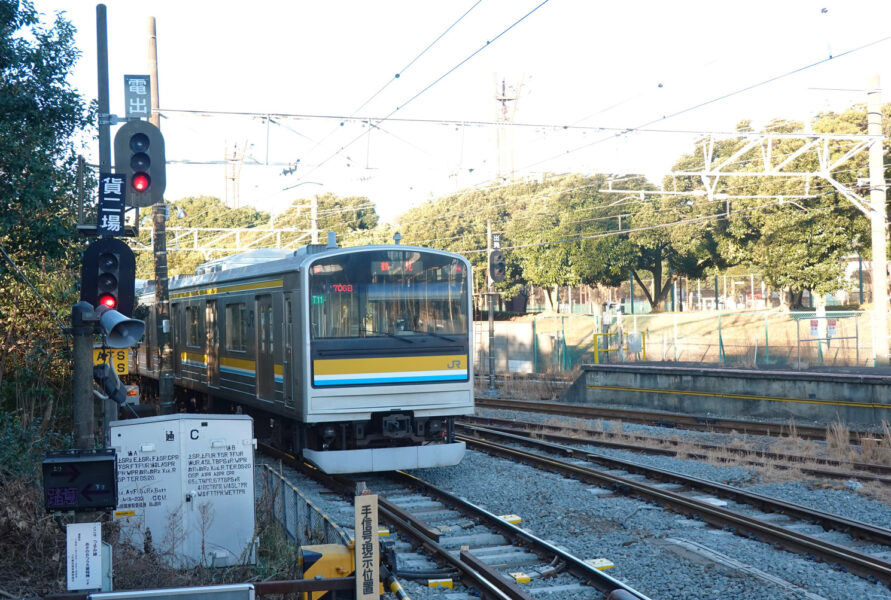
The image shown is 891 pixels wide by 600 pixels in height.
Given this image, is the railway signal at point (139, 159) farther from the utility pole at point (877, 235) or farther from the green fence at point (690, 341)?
the utility pole at point (877, 235)

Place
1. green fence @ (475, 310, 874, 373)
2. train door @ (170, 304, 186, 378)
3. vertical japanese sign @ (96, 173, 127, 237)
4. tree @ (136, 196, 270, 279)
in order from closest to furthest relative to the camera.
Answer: vertical japanese sign @ (96, 173, 127, 237) < train door @ (170, 304, 186, 378) < green fence @ (475, 310, 874, 373) < tree @ (136, 196, 270, 279)

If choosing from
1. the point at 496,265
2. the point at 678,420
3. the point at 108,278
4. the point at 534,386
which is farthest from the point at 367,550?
the point at 496,265

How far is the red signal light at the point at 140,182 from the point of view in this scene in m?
9.67

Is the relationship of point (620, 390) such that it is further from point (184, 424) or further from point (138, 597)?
point (138, 597)

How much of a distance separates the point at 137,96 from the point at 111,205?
761cm

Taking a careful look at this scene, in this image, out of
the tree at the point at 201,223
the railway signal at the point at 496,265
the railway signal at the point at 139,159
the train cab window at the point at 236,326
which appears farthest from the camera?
the tree at the point at 201,223

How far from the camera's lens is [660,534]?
29.0 ft

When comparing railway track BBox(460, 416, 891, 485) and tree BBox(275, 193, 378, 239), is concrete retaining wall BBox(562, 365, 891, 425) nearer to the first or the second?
railway track BBox(460, 416, 891, 485)

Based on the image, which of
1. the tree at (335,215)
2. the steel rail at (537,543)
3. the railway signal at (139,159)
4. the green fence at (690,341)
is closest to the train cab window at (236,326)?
the steel rail at (537,543)

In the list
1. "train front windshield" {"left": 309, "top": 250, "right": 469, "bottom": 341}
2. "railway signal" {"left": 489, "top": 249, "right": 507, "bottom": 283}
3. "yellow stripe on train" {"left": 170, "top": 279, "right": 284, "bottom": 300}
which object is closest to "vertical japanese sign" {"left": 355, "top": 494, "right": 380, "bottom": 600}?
"train front windshield" {"left": 309, "top": 250, "right": 469, "bottom": 341}

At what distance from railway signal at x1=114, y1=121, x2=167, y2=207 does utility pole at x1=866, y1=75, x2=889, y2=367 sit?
17.2m

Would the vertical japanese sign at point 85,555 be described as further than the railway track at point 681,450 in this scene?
No

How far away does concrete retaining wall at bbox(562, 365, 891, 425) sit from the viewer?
52.3 feet

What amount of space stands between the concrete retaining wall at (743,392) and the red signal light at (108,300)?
12704mm
